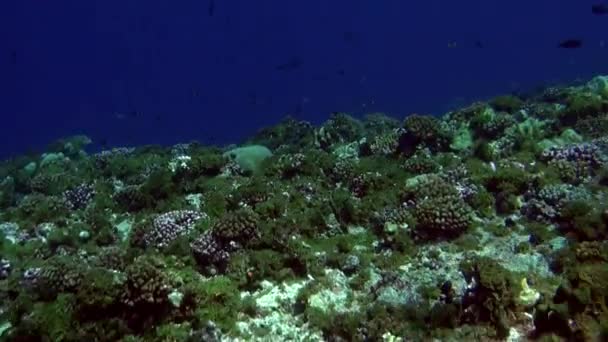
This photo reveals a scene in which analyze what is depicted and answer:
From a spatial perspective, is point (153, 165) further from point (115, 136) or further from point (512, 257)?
point (115, 136)

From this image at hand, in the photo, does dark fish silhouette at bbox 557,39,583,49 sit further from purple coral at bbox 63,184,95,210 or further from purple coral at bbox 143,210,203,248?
purple coral at bbox 63,184,95,210

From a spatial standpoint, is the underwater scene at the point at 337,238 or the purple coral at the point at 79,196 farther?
the purple coral at the point at 79,196

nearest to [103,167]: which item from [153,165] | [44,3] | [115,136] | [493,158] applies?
[153,165]

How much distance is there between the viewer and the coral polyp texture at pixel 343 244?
8.13m

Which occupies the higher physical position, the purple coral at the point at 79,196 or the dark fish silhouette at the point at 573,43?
the dark fish silhouette at the point at 573,43

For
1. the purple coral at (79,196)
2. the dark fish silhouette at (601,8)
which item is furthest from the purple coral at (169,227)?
the dark fish silhouette at (601,8)

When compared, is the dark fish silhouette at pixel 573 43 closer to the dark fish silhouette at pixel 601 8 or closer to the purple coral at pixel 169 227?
the dark fish silhouette at pixel 601 8

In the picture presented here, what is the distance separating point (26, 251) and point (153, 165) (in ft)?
21.0

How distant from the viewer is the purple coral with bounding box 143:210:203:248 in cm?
1126

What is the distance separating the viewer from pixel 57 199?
15.2 m

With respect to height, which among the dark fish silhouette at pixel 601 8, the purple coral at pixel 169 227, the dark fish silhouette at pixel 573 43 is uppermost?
the dark fish silhouette at pixel 601 8

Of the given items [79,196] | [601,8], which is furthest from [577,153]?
[79,196]

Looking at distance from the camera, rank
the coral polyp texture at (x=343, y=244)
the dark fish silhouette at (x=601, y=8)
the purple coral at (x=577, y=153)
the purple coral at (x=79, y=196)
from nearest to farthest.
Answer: the coral polyp texture at (x=343, y=244) → the purple coral at (x=577, y=153) → the purple coral at (x=79, y=196) → the dark fish silhouette at (x=601, y=8)

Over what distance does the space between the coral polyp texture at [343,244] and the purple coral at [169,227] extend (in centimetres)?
4
